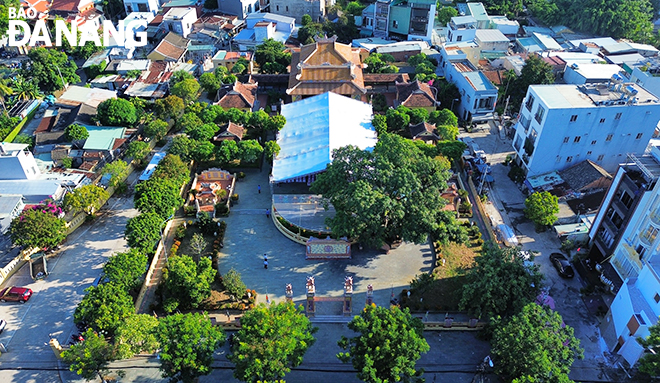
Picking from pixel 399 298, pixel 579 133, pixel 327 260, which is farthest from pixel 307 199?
pixel 579 133

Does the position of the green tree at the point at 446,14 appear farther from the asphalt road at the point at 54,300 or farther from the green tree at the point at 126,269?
the green tree at the point at 126,269

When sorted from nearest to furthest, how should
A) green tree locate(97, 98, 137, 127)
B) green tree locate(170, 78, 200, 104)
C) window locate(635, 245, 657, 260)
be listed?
window locate(635, 245, 657, 260)
green tree locate(97, 98, 137, 127)
green tree locate(170, 78, 200, 104)

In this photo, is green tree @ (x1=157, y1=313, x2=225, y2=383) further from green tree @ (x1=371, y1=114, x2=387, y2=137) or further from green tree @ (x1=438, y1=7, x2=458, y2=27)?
green tree @ (x1=438, y1=7, x2=458, y2=27)

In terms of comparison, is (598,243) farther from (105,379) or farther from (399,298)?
(105,379)

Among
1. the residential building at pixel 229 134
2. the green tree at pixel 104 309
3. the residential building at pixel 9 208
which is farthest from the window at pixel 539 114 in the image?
the residential building at pixel 9 208

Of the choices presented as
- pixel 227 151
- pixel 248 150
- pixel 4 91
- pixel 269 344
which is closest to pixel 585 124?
pixel 248 150

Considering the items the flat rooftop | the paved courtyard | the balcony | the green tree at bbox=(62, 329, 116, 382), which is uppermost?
the flat rooftop

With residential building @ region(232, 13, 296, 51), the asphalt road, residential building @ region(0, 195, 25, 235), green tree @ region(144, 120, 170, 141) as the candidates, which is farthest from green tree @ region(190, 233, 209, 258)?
residential building @ region(232, 13, 296, 51)
